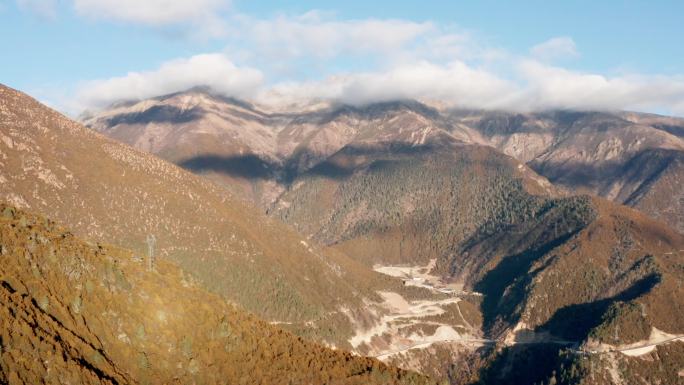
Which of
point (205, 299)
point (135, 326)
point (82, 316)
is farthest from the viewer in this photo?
point (205, 299)

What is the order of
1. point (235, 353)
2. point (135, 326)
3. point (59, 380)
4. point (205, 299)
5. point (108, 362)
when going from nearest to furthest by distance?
1. point (59, 380)
2. point (108, 362)
3. point (135, 326)
4. point (235, 353)
5. point (205, 299)

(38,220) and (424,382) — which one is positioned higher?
(38,220)

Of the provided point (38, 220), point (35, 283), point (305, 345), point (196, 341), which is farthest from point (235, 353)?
point (38, 220)

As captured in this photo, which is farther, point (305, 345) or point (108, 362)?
point (305, 345)

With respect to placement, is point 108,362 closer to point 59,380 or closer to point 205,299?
point 59,380

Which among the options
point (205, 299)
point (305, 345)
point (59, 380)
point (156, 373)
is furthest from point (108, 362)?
point (305, 345)

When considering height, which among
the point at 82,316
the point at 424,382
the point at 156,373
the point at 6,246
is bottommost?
the point at 424,382
